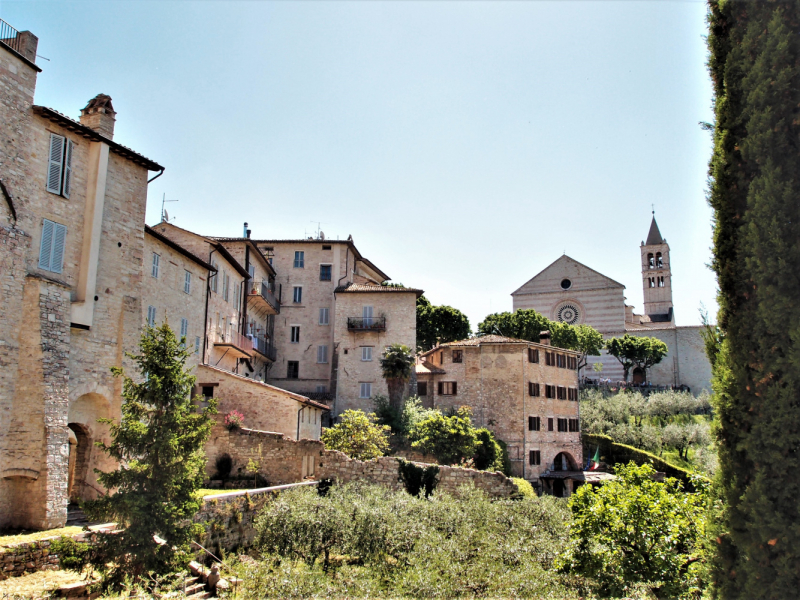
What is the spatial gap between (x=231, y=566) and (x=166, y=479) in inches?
180

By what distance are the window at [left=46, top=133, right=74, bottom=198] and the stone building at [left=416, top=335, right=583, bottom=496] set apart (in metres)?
30.8

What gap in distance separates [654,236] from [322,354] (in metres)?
72.6

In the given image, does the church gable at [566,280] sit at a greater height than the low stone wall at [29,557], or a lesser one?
greater

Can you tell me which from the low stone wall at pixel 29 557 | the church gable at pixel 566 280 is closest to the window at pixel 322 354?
the low stone wall at pixel 29 557

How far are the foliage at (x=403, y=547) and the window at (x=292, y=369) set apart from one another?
24458 millimetres

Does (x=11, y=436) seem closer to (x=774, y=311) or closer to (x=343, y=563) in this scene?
(x=343, y=563)

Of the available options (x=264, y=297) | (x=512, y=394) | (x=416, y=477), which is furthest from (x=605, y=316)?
(x=416, y=477)

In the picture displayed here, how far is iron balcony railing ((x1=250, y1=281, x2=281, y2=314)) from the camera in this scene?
1693 inches

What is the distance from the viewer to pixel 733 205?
8.80 metres

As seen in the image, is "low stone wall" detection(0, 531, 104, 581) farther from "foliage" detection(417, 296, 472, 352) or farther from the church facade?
the church facade

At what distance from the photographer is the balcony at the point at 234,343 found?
34.7 m

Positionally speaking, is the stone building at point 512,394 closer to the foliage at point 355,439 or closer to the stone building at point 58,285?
the foliage at point 355,439

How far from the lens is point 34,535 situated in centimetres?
1648

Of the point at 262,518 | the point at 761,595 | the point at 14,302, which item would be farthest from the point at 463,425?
the point at 761,595
